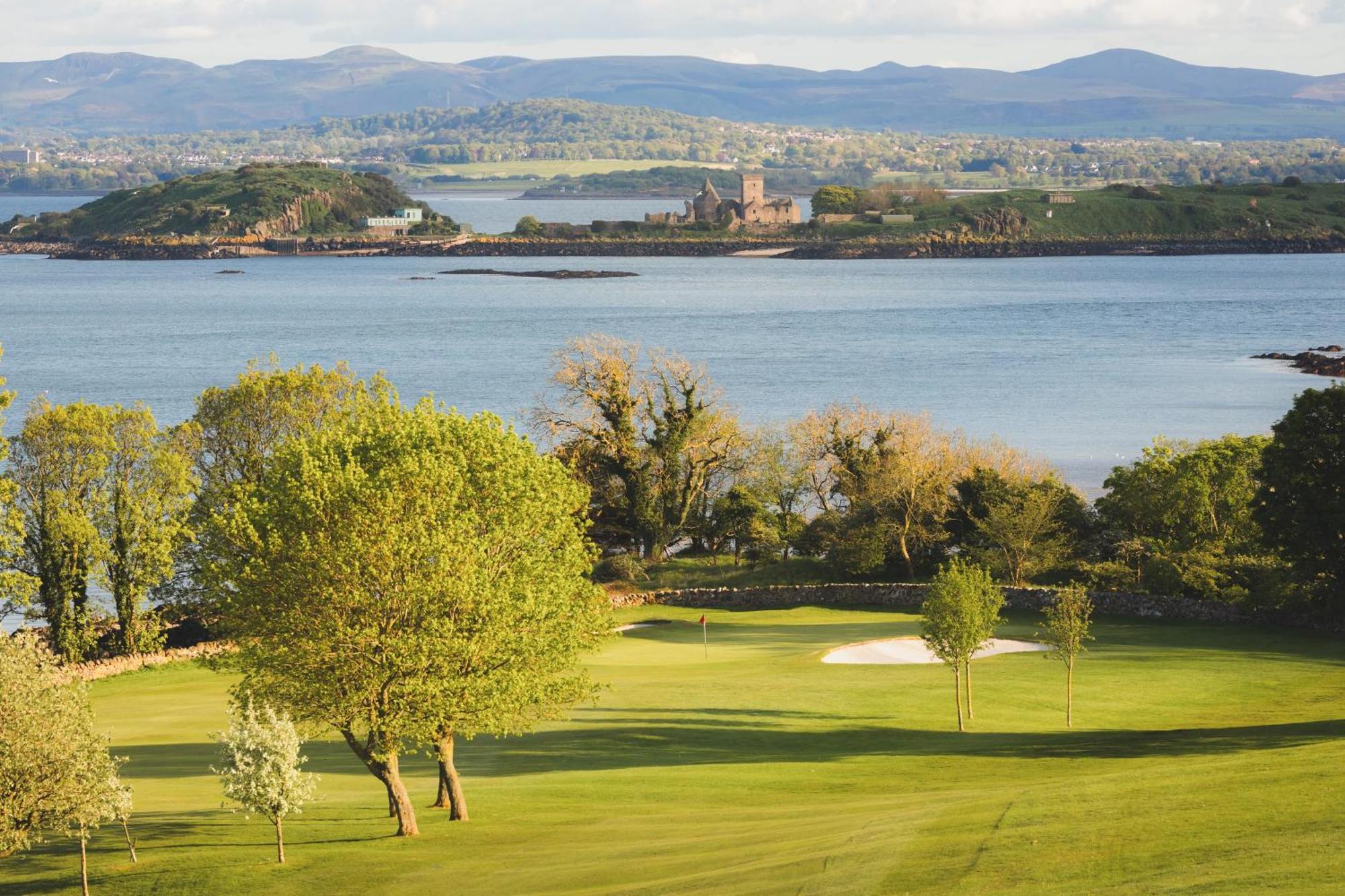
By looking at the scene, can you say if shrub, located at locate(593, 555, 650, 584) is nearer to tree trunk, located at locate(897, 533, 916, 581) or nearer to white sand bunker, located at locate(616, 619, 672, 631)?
white sand bunker, located at locate(616, 619, 672, 631)

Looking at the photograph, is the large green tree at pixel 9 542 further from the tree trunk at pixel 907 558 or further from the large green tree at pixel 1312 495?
the large green tree at pixel 1312 495

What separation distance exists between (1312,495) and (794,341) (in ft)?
307

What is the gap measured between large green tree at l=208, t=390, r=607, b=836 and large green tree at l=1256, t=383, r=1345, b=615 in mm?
22245

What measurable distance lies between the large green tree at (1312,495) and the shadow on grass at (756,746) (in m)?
10.4

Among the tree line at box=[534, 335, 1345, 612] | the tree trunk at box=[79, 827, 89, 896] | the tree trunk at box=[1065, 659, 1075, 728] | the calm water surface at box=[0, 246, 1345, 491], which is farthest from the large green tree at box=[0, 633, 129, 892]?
the calm water surface at box=[0, 246, 1345, 491]

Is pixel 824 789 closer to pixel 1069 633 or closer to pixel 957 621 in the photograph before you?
pixel 957 621

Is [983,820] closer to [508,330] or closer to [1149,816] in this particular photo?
[1149,816]

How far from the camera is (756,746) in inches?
1148

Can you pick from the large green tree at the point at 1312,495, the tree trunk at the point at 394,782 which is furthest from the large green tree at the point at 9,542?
the large green tree at the point at 1312,495

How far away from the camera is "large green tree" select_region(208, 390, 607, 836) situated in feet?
74.7

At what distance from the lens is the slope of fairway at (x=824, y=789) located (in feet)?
62.3

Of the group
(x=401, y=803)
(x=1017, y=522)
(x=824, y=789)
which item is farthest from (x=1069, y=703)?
(x=1017, y=522)

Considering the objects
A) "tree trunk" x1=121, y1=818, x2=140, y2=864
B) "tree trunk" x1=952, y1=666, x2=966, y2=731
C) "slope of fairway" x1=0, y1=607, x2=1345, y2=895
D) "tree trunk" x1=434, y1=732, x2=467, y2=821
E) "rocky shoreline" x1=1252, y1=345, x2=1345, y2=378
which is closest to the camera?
"slope of fairway" x1=0, y1=607, x2=1345, y2=895

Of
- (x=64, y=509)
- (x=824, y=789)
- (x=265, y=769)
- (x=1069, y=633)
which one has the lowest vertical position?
(x=824, y=789)
